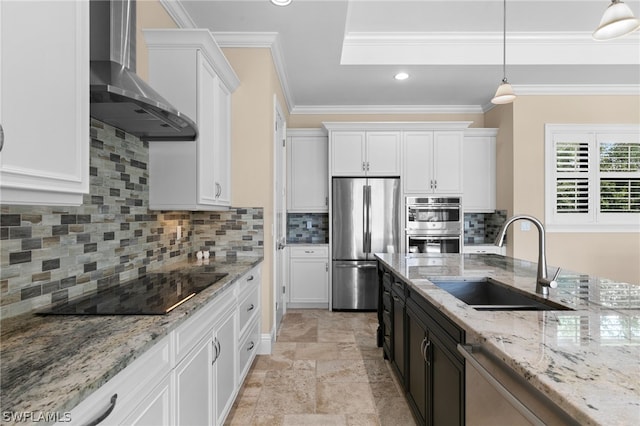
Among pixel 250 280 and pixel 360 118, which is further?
pixel 360 118

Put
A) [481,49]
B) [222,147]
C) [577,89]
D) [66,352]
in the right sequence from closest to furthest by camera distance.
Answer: [66,352], [222,147], [481,49], [577,89]

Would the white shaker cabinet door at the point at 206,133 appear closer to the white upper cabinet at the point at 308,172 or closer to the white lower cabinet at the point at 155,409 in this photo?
the white lower cabinet at the point at 155,409

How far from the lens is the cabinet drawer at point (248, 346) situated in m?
2.38

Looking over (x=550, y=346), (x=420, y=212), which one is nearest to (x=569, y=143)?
(x=420, y=212)

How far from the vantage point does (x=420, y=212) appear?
4.66 metres

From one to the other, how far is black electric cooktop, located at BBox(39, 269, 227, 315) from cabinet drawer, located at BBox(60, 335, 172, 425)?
0.20 meters

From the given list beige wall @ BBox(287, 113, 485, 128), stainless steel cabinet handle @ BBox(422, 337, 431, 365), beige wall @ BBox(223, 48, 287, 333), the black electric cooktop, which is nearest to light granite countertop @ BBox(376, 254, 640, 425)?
stainless steel cabinet handle @ BBox(422, 337, 431, 365)

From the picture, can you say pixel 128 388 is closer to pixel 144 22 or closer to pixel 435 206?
pixel 144 22

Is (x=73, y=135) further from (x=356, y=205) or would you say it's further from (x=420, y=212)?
(x=420, y=212)

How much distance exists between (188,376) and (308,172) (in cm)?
369

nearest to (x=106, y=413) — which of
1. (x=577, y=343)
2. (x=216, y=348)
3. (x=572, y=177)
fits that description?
(x=216, y=348)

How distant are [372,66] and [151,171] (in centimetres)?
259

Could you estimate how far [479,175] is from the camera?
5016 millimetres

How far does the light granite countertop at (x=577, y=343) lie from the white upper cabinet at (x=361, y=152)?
300 centimetres
